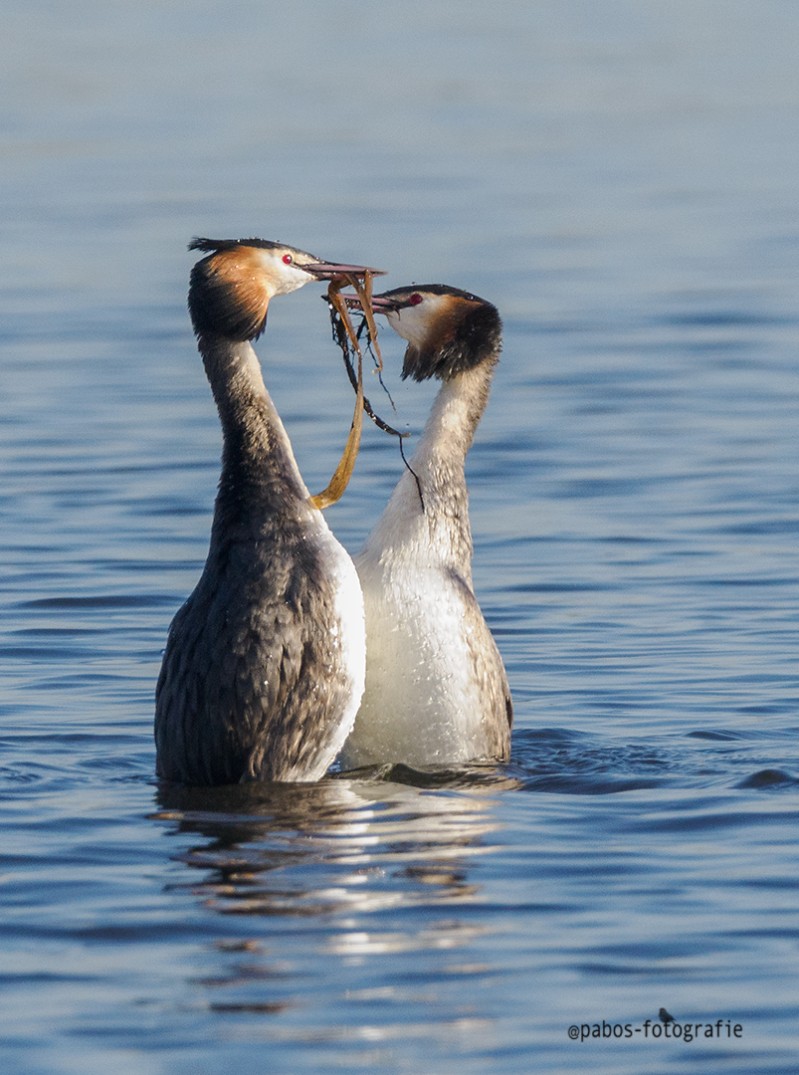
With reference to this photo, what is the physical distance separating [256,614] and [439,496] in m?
1.13

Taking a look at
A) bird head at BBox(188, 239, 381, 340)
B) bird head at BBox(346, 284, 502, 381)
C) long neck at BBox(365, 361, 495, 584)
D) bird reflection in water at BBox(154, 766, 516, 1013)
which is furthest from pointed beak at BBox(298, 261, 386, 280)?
bird reflection in water at BBox(154, 766, 516, 1013)

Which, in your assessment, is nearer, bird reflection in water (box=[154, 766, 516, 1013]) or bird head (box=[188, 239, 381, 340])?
bird reflection in water (box=[154, 766, 516, 1013])

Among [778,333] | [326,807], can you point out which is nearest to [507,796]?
[326,807]

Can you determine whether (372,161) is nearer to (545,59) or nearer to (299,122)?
(299,122)

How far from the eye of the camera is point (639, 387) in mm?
17609

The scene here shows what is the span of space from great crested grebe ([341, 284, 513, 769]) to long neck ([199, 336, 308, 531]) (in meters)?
0.58

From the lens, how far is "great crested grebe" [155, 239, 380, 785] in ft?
28.9

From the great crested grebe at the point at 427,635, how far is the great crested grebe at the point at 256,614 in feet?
1.22

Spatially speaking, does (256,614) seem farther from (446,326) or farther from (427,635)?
(446,326)

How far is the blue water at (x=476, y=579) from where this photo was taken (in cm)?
689

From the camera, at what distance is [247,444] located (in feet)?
29.7

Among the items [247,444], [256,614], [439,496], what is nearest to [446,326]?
Answer: [439,496]

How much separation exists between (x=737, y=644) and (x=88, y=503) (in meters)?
4.60

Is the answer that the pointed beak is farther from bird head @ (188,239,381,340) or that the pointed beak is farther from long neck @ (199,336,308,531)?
long neck @ (199,336,308,531)
